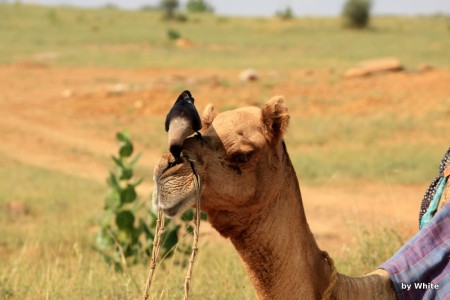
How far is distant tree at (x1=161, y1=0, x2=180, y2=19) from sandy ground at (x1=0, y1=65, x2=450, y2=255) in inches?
1276

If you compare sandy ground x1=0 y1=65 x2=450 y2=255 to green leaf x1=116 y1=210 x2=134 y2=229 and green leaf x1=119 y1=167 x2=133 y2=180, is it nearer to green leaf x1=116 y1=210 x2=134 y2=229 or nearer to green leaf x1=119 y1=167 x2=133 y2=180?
green leaf x1=116 y1=210 x2=134 y2=229

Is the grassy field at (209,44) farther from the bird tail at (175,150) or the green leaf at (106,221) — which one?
the bird tail at (175,150)

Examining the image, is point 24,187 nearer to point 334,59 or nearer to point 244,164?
point 244,164

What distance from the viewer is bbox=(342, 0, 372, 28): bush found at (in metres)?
49.3

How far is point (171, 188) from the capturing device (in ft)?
8.75

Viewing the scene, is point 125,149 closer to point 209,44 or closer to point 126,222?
point 126,222

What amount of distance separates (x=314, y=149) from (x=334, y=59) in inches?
640

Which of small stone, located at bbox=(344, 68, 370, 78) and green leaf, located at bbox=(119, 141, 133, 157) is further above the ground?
green leaf, located at bbox=(119, 141, 133, 157)

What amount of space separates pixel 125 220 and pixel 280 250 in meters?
4.60

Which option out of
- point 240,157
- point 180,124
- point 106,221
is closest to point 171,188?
point 180,124

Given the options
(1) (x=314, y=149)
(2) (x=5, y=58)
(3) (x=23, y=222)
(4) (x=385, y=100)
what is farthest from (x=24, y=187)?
(2) (x=5, y=58)

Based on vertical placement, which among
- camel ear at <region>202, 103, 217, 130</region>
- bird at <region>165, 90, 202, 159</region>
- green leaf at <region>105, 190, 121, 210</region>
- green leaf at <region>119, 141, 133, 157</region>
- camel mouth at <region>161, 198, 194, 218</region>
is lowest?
green leaf at <region>105, 190, 121, 210</region>

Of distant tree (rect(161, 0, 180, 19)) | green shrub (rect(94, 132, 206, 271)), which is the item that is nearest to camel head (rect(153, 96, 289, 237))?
green shrub (rect(94, 132, 206, 271))

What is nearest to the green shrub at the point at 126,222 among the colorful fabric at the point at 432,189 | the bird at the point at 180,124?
the colorful fabric at the point at 432,189
